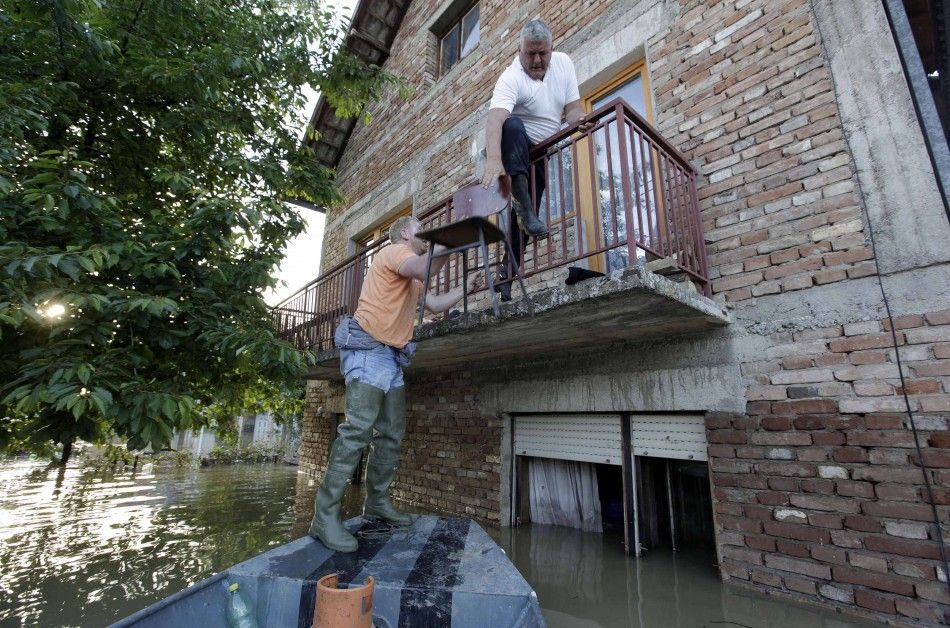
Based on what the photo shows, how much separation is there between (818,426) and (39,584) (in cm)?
564

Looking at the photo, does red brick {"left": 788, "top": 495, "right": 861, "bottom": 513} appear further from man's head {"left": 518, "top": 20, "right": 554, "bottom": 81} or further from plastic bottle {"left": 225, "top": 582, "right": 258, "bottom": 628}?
man's head {"left": 518, "top": 20, "right": 554, "bottom": 81}

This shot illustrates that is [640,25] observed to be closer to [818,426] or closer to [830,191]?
[830,191]

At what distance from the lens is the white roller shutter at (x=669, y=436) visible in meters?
3.52

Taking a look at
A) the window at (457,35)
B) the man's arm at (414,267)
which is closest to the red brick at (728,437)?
the man's arm at (414,267)

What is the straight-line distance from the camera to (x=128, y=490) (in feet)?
26.3

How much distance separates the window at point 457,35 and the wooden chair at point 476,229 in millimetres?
4962

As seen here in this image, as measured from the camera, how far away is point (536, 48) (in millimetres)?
3449

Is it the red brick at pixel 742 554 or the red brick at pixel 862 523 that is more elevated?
the red brick at pixel 862 523

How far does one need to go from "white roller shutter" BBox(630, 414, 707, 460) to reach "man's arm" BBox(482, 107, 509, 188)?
2362 mm

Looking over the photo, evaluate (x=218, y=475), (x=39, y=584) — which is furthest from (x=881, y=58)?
(x=218, y=475)

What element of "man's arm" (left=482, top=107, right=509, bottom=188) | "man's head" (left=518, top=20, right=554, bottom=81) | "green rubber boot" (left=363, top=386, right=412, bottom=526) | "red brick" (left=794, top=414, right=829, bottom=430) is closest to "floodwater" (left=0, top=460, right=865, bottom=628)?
"red brick" (left=794, top=414, right=829, bottom=430)

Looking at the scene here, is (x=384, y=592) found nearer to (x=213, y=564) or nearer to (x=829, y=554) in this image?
(x=829, y=554)

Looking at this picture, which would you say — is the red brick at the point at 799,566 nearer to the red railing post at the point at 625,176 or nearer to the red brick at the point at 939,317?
the red brick at the point at 939,317

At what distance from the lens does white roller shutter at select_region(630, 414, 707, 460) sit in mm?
3516
